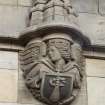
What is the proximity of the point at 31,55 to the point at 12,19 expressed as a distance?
1.40 ft

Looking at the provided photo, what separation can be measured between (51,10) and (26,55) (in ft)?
1.44

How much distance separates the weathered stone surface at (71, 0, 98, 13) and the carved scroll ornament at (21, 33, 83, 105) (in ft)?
1.63

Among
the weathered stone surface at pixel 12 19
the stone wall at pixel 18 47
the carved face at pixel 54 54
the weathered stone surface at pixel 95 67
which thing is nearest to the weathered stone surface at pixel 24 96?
the stone wall at pixel 18 47

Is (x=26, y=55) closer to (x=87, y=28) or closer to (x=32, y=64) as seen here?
(x=32, y=64)

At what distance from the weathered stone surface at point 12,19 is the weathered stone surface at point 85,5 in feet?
1.50

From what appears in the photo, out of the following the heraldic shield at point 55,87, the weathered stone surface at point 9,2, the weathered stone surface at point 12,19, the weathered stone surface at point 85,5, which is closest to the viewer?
the heraldic shield at point 55,87

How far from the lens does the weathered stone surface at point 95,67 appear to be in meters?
5.59

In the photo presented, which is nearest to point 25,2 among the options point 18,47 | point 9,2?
point 9,2

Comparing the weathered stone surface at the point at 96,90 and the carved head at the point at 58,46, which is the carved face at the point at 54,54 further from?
the weathered stone surface at the point at 96,90

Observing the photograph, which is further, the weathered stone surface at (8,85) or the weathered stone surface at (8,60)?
the weathered stone surface at (8,60)

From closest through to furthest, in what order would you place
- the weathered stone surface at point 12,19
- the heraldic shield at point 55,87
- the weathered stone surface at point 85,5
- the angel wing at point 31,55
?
the heraldic shield at point 55,87
the angel wing at point 31,55
the weathered stone surface at point 12,19
the weathered stone surface at point 85,5

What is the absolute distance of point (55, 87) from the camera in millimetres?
5285

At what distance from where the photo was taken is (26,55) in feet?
17.9

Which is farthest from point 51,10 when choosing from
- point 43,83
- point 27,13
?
point 43,83
